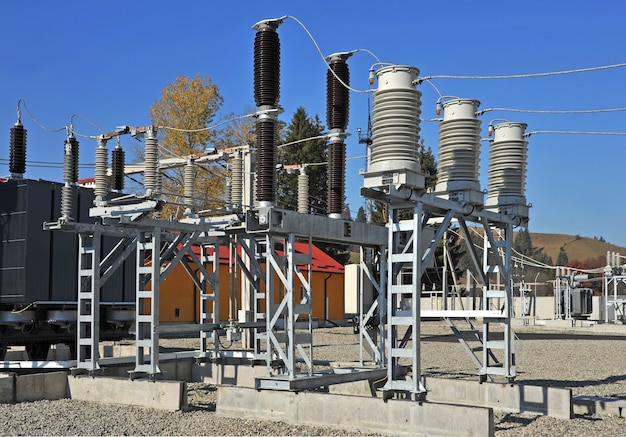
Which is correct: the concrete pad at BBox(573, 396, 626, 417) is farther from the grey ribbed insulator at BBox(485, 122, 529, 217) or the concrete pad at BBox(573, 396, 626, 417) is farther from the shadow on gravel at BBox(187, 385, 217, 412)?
the shadow on gravel at BBox(187, 385, 217, 412)

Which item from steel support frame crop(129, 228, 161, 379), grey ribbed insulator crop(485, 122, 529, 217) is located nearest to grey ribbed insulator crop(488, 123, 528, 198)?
grey ribbed insulator crop(485, 122, 529, 217)

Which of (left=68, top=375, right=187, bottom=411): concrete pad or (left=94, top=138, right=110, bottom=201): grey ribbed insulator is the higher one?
(left=94, top=138, right=110, bottom=201): grey ribbed insulator

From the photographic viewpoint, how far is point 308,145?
68375mm

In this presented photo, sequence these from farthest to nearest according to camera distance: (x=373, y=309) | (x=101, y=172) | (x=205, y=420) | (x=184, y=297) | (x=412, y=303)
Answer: (x=184, y=297), (x=373, y=309), (x=101, y=172), (x=205, y=420), (x=412, y=303)

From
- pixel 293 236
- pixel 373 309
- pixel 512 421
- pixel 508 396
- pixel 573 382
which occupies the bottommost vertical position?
pixel 573 382

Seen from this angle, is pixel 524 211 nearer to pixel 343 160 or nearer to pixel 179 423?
pixel 343 160

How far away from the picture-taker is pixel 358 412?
11070mm

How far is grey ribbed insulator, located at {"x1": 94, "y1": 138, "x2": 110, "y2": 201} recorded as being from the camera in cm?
1472

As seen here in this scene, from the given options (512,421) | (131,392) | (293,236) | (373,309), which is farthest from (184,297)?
(512,421)

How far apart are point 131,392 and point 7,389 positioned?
212cm

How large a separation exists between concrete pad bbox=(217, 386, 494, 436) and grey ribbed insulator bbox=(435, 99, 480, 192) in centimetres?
372

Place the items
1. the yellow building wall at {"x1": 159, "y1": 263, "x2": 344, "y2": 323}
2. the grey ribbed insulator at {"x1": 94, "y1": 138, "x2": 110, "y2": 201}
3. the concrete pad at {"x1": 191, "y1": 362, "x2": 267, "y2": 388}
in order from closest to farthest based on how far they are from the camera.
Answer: the grey ribbed insulator at {"x1": 94, "y1": 138, "x2": 110, "y2": 201} < the concrete pad at {"x1": 191, "y1": 362, "x2": 267, "y2": 388} < the yellow building wall at {"x1": 159, "y1": 263, "x2": 344, "y2": 323}

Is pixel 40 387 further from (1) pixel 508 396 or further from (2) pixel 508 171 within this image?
(2) pixel 508 171

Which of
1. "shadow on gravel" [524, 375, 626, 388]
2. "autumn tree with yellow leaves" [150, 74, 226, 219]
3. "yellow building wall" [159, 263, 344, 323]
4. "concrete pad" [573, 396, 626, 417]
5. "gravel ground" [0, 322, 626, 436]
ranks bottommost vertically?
"shadow on gravel" [524, 375, 626, 388]
